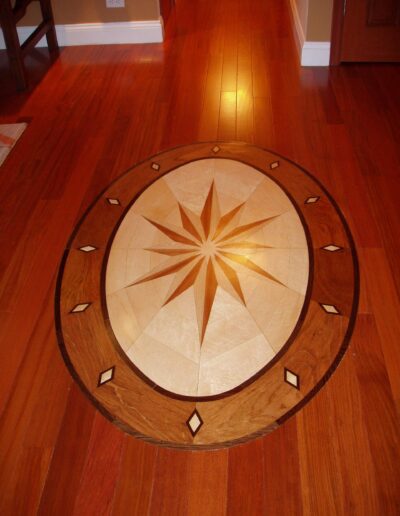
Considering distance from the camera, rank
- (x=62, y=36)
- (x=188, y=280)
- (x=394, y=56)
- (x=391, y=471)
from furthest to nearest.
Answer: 1. (x=62, y=36)
2. (x=394, y=56)
3. (x=188, y=280)
4. (x=391, y=471)

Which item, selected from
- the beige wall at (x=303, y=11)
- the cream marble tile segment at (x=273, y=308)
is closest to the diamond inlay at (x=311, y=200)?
the cream marble tile segment at (x=273, y=308)

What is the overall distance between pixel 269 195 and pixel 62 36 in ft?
8.18

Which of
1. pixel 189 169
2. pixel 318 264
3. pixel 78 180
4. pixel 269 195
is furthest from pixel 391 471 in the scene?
pixel 78 180

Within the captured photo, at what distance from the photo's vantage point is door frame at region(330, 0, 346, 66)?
125 inches

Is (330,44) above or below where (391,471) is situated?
above

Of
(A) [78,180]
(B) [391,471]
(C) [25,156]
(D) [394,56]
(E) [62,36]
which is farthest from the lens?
(E) [62,36]

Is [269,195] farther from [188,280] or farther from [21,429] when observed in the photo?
[21,429]

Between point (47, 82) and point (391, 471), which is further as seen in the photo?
point (47, 82)

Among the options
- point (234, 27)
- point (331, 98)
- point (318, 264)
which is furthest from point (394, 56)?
point (318, 264)

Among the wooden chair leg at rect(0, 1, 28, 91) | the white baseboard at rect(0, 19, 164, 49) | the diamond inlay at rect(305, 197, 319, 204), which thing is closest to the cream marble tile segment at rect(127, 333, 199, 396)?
the diamond inlay at rect(305, 197, 319, 204)

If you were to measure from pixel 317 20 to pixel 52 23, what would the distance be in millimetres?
1905

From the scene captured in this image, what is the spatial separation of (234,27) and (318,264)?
2887 millimetres

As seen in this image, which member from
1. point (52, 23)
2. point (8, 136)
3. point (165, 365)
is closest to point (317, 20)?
point (52, 23)

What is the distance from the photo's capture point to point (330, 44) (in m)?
3.33
